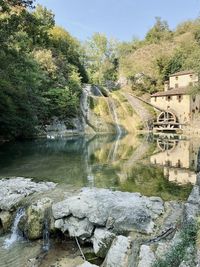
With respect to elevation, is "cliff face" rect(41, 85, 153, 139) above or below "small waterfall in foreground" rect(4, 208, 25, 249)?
above

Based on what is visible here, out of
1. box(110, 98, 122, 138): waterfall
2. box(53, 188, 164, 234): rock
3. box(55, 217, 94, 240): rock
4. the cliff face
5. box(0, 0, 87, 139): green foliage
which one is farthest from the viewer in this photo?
box(110, 98, 122, 138): waterfall

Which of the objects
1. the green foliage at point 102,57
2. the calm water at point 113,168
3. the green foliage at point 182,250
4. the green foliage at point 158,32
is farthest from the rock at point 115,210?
the green foliage at point 158,32

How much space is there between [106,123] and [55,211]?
1418 inches

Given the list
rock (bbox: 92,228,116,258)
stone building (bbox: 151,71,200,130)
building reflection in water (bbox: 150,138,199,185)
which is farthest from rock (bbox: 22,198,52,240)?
stone building (bbox: 151,71,200,130)

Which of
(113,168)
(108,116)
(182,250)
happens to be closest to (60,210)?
(182,250)

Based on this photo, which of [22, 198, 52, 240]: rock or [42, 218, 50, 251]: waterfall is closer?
[42, 218, 50, 251]: waterfall

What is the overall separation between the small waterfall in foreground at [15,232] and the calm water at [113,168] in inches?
143

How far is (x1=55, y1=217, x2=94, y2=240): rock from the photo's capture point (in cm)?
863

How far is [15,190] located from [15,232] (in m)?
2.36

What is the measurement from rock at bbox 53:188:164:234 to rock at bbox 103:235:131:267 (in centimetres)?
78

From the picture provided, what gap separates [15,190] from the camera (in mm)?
11922

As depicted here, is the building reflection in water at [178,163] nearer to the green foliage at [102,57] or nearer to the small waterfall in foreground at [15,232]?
the small waterfall in foreground at [15,232]

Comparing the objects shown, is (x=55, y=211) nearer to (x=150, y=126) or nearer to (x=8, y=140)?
(x=8, y=140)

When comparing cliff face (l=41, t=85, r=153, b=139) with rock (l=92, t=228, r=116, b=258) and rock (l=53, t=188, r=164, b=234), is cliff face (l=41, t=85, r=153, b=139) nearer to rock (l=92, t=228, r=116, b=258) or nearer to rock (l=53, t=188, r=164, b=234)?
rock (l=53, t=188, r=164, b=234)
